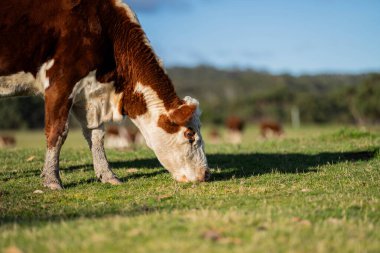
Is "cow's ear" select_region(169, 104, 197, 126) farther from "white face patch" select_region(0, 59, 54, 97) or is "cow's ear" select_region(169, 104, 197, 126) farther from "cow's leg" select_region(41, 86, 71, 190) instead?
"white face patch" select_region(0, 59, 54, 97)

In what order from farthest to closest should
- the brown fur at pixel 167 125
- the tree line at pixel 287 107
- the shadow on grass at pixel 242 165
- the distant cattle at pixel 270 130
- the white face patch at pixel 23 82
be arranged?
the tree line at pixel 287 107
the distant cattle at pixel 270 130
the brown fur at pixel 167 125
the white face patch at pixel 23 82
the shadow on grass at pixel 242 165

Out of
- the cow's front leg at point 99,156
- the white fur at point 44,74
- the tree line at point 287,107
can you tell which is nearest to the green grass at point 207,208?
the cow's front leg at point 99,156

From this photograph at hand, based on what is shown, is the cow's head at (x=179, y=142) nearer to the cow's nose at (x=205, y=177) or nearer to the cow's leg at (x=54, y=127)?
the cow's nose at (x=205, y=177)

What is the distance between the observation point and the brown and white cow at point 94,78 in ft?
30.1

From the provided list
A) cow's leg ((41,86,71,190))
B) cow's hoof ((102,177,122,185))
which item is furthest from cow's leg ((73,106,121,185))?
cow's leg ((41,86,71,190))

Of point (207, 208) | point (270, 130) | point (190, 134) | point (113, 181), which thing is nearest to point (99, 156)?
point (113, 181)

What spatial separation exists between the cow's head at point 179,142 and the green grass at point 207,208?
0.34m

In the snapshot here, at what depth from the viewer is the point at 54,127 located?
9555 millimetres

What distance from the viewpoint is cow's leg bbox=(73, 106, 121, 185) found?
399 inches

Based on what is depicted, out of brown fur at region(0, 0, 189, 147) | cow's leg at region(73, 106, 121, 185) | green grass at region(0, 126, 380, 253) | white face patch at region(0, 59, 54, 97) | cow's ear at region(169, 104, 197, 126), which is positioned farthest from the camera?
cow's leg at region(73, 106, 121, 185)

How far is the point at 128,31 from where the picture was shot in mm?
10117

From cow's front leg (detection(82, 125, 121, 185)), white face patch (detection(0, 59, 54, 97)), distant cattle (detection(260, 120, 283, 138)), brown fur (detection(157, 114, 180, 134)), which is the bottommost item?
distant cattle (detection(260, 120, 283, 138))

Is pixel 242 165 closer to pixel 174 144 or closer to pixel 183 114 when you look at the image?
pixel 174 144

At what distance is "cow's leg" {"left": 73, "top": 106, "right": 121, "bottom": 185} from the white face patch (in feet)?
3.28
